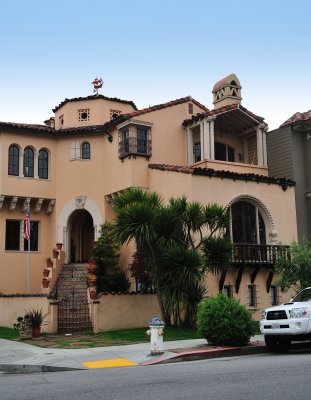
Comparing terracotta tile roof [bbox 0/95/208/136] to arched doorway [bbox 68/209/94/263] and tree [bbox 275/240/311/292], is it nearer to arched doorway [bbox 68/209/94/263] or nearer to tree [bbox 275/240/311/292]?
arched doorway [bbox 68/209/94/263]

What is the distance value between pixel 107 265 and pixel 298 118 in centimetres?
1186

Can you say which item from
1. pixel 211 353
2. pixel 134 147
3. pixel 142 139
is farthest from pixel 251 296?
pixel 211 353

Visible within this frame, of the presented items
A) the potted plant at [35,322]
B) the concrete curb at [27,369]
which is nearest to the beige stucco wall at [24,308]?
the potted plant at [35,322]

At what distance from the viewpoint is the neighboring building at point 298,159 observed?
26.9 metres

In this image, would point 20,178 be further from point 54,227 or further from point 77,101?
point 77,101

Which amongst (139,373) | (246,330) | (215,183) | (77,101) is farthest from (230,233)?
(139,373)

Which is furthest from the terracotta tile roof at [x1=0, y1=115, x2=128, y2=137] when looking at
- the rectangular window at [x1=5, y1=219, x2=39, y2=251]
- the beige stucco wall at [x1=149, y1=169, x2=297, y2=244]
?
the rectangular window at [x1=5, y1=219, x2=39, y2=251]

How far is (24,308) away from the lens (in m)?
22.5

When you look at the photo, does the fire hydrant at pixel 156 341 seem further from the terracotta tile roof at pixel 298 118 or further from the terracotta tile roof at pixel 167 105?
the terracotta tile roof at pixel 298 118

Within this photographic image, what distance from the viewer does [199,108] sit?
28797 mm

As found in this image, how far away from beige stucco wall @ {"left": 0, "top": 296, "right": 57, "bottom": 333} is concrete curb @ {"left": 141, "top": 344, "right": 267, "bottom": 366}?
7.63 metres

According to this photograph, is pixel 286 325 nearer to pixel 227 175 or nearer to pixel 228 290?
pixel 228 290

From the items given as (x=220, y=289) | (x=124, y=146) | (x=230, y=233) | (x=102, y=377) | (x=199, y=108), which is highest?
(x=199, y=108)

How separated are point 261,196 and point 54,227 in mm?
10481
